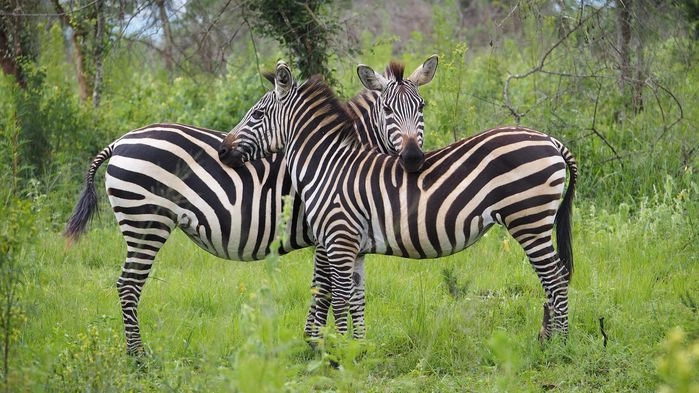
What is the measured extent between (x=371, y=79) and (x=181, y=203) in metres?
1.82

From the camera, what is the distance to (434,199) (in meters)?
6.08

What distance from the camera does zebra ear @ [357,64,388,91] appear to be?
7011mm

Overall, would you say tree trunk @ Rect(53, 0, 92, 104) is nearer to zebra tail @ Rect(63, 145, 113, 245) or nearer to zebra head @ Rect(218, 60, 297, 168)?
zebra tail @ Rect(63, 145, 113, 245)

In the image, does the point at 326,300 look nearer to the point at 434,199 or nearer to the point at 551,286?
the point at 434,199

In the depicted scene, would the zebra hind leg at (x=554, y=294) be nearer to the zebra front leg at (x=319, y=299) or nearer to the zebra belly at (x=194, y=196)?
the zebra front leg at (x=319, y=299)

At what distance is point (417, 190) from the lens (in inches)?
242

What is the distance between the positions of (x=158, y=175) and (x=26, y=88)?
4.98m

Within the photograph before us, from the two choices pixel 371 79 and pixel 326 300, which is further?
pixel 371 79

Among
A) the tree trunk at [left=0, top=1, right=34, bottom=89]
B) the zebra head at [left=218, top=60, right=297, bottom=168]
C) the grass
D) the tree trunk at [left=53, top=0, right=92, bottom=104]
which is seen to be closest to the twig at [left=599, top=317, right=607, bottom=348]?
the grass

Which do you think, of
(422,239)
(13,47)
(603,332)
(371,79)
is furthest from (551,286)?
(13,47)

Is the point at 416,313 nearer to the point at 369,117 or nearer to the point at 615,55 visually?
the point at 369,117

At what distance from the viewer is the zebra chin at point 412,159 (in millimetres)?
6105

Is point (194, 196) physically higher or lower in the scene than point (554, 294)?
higher

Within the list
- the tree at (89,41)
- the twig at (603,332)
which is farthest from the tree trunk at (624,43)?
the tree at (89,41)
